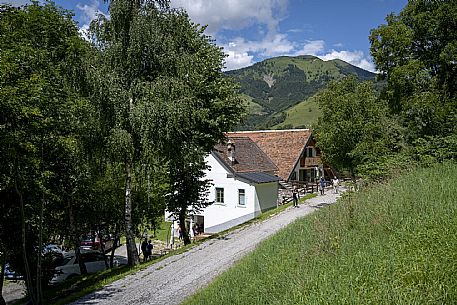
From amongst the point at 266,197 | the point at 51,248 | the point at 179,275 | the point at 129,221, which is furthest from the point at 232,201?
the point at 179,275

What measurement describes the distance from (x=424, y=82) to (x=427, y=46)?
2.09m

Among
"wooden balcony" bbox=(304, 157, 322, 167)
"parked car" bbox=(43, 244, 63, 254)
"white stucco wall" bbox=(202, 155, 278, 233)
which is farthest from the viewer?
"wooden balcony" bbox=(304, 157, 322, 167)

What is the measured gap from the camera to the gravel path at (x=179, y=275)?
37.9 ft

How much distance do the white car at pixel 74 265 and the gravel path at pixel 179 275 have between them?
21.0 feet

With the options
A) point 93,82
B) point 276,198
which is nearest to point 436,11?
point 93,82

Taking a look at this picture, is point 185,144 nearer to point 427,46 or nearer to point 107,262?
point 107,262

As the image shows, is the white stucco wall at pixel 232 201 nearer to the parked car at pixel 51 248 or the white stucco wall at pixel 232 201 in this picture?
the white stucco wall at pixel 232 201

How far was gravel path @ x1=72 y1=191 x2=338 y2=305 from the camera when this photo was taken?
11555 mm

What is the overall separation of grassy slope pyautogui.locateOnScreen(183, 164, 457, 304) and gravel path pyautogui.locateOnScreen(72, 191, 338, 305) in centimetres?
339

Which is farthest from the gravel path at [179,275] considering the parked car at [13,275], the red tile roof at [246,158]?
the red tile roof at [246,158]

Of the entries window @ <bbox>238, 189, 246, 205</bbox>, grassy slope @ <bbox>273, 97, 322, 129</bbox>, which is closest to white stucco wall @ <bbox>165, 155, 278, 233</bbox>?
window @ <bbox>238, 189, 246, 205</bbox>

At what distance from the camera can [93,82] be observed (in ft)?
45.4

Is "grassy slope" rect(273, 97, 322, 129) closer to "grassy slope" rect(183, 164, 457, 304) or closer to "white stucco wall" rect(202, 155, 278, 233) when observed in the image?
"white stucco wall" rect(202, 155, 278, 233)

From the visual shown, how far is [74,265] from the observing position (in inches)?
803
